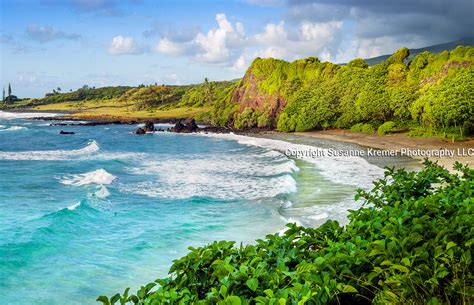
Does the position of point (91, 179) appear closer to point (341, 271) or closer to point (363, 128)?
point (341, 271)

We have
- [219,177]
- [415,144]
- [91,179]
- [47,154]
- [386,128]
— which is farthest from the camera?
[386,128]

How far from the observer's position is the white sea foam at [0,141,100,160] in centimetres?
4766

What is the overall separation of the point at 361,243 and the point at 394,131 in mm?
59706

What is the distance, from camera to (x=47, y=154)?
168 ft

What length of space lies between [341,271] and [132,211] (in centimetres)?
1993

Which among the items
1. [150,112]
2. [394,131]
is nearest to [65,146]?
[394,131]

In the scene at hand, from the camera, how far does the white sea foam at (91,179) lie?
31334 millimetres

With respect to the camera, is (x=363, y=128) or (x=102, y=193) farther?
(x=363, y=128)

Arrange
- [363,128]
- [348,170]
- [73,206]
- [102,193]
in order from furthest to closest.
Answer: [363,128] < [348,170] < [102,193] < [73,206]

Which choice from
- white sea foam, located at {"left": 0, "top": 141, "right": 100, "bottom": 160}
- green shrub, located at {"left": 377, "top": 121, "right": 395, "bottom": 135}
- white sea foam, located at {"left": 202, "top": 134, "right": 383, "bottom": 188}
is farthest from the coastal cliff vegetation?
white sea foam, located at {"left": 0, "top": 141, "right": 100, "bottom": 160}

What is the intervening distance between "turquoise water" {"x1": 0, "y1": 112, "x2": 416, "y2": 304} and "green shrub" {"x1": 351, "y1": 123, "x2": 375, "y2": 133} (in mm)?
26586

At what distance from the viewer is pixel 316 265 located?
433cm

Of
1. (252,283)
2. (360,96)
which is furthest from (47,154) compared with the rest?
(252,283)

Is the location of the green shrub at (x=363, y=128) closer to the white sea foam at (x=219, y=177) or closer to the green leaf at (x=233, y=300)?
the white sea foam at (x=219, y=177)
